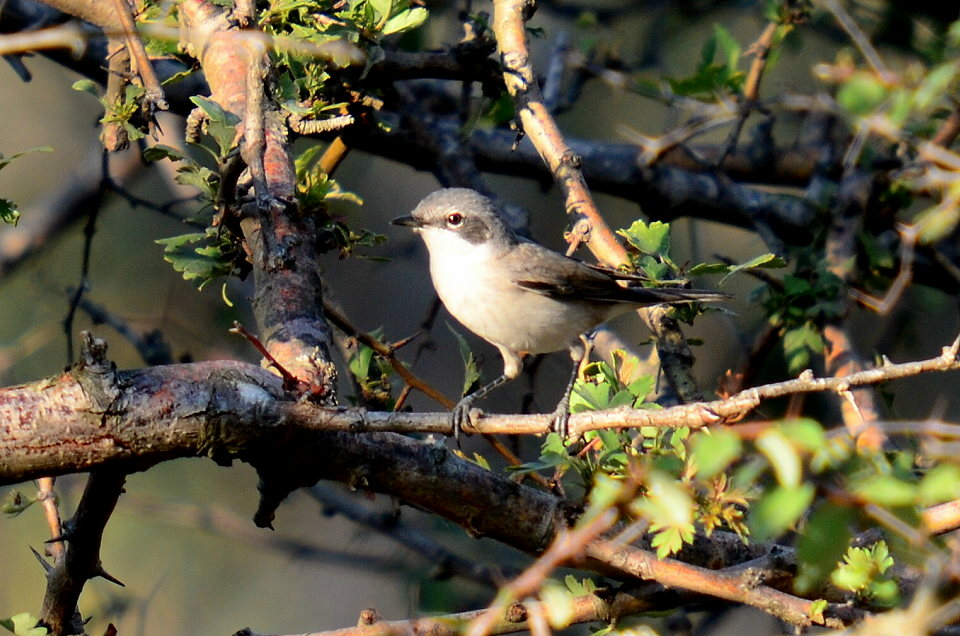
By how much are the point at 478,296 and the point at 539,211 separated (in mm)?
3783

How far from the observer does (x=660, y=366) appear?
3.09m

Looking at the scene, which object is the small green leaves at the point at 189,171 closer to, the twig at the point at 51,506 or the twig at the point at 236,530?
the twig at the point at 51,506

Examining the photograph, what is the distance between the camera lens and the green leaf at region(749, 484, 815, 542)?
127 centimetres

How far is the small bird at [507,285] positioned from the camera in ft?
12.4

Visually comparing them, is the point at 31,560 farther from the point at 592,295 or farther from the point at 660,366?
the point at 660,366

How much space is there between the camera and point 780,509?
4.22 ft

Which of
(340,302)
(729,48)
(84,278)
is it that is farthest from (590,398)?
(340,302)

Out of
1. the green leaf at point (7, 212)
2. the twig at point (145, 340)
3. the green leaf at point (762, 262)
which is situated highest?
the green leaf at point (7, 212)

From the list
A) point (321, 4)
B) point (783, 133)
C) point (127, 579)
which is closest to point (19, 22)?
point (321, 4)

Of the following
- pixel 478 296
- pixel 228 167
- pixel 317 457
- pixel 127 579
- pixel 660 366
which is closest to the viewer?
pixel 317 457

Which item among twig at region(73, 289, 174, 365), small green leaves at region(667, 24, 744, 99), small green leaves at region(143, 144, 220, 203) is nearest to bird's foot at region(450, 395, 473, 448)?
small green leaves at region(143, 144, 220, 203)

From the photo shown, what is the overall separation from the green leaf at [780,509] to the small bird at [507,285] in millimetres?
2254

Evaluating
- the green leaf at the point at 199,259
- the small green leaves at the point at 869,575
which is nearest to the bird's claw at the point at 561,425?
the small green leaves at the point at 869,575

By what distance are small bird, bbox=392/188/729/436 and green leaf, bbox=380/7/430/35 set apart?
2.69ft
